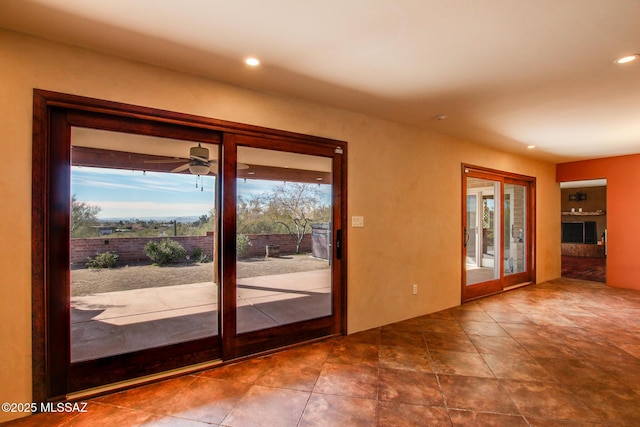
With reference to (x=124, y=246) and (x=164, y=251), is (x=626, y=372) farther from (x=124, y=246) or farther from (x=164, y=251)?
(x=124, y=246)

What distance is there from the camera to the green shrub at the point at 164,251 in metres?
2.71

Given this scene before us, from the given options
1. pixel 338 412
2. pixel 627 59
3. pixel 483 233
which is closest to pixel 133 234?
pixel 338 412

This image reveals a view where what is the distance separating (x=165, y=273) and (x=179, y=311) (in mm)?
896

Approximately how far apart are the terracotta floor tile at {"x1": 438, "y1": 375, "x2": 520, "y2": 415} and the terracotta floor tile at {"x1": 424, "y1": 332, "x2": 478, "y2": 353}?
588 mm

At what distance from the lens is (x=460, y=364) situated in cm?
284

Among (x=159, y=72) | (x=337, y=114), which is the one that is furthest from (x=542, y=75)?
(x=159, y=72)

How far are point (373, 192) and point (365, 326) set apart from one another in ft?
5.33

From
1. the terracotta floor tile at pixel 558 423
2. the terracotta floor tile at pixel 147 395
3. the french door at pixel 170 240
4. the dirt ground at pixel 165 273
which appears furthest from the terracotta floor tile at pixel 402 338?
the terracotta floor tile at pixel 147 395

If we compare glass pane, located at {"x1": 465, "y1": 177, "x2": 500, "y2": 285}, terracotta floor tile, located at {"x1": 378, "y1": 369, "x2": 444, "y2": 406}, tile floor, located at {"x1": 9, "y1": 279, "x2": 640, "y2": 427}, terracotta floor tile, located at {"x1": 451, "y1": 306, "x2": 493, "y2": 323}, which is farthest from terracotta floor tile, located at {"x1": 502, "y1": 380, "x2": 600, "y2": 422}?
glass pane, located at {"x1": 465, "y1": 177, "x2": 500, "y2": 285}

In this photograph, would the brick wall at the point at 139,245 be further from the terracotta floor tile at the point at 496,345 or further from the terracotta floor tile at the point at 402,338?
the terracotta floor tile at the point at 496,345

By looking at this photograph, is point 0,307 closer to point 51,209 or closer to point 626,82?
point 51,209

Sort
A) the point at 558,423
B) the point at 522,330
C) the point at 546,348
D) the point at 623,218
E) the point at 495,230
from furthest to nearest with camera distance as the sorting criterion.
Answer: the point at 623,218
the point at 495,230
the point at 522,330
the point at 546,348
the point at 558,423

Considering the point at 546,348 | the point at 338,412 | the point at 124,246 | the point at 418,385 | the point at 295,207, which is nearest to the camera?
the point at 338,412

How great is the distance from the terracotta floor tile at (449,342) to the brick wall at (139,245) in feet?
5.94
